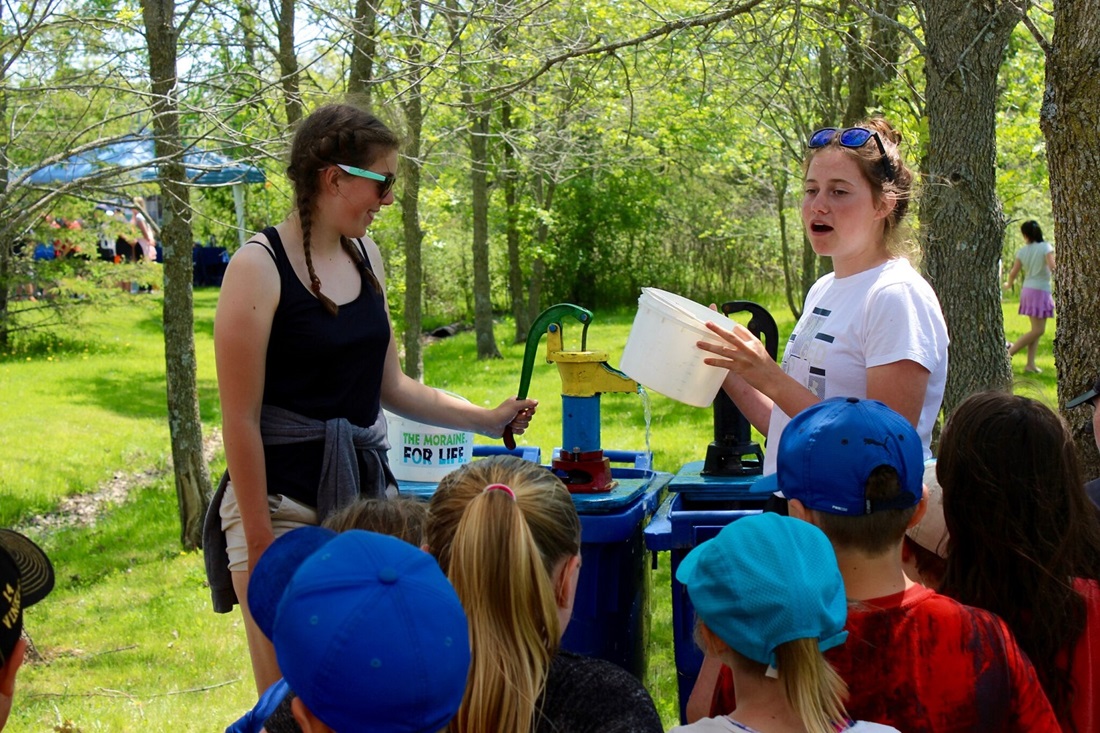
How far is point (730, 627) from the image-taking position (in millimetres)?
1490

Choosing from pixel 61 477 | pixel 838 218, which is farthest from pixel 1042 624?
pixel 61 477

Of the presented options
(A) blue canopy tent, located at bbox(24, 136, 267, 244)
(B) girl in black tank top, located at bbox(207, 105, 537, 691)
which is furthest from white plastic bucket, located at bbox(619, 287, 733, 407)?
(A) blue canopy tent, located at bbox(24, 136, 267, 244)

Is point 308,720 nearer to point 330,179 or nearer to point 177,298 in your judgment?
point 330,179

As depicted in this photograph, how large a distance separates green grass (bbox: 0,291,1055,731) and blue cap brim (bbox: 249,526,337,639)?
5.59ft

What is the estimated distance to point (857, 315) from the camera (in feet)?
7.16

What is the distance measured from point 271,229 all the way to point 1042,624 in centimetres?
172

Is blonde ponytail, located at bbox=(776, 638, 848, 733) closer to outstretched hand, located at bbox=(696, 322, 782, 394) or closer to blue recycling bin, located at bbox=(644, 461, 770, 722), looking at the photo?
outstretched hand, located at bbox=(696, 322, 782, 394)

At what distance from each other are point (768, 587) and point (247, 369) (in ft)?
4.00

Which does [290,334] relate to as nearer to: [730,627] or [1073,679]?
[730,627]

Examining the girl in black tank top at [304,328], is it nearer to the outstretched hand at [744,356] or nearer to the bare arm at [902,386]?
the outstretched hand at [744,356]

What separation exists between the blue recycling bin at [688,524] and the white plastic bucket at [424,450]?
2.12 ft

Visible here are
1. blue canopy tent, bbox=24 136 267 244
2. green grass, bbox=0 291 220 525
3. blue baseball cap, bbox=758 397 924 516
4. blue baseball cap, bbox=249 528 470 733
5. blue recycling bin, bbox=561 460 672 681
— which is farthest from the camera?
green grass, bbox=0 291 220 525

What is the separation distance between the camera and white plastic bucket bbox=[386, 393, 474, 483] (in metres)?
3.05

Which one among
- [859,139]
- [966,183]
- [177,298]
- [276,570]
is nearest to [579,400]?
[859,139]
